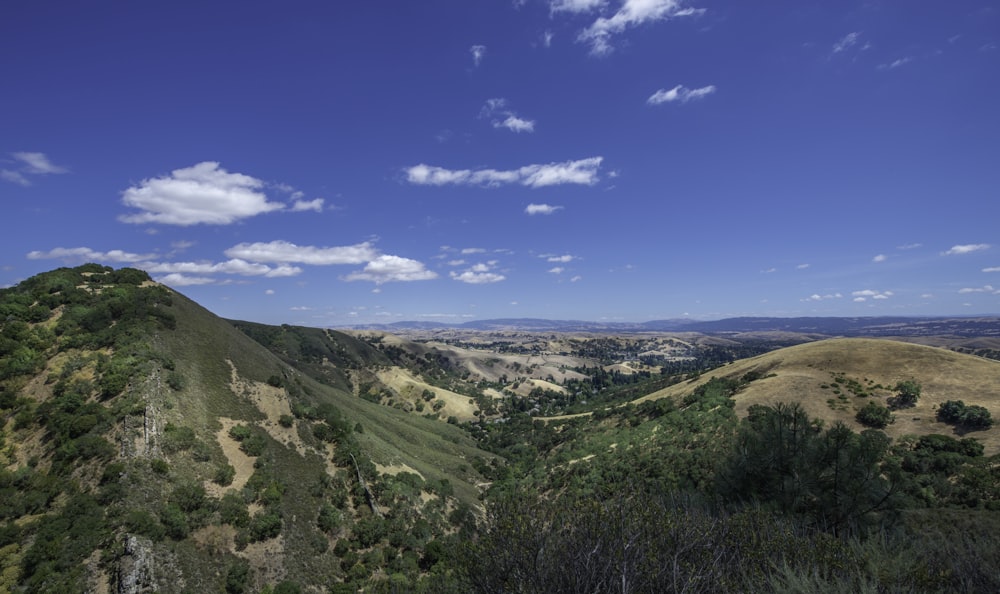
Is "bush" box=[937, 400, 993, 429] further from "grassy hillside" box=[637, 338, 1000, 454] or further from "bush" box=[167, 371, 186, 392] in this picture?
"bush" box=[167, 371, 186, 392]

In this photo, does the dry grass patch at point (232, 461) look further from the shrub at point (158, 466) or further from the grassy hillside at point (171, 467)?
the shrub at point (158, 466)

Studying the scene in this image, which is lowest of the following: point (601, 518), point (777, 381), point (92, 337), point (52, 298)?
point (777, 381)

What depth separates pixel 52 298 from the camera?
46.3m

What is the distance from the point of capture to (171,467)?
1288 inches

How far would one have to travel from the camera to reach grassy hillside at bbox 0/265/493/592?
2634 cm

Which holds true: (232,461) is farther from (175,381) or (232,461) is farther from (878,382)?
(878,382)

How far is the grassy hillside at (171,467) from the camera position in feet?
86.4

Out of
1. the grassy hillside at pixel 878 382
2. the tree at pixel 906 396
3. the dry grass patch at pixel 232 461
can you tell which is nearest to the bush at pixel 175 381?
the dry grass patch at pixel 232 461

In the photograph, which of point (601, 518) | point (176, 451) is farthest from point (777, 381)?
point (176, 451)

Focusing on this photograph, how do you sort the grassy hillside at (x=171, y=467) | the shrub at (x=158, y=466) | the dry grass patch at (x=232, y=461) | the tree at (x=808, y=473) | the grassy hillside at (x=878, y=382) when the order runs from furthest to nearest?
the grassy hillside at (x=878, y=382), the dry grass patch at (x=232, y=461), the shrub at (x=158, y=466), the grassy hillside at (x=171, y=467), the tree at (x=808, y=473)

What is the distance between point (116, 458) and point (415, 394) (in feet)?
327

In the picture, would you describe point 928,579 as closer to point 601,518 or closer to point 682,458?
point 601,518

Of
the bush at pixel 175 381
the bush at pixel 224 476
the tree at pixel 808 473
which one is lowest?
A: the bush at pixel 224 476

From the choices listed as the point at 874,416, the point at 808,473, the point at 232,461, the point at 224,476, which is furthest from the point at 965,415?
the point at 232,461
